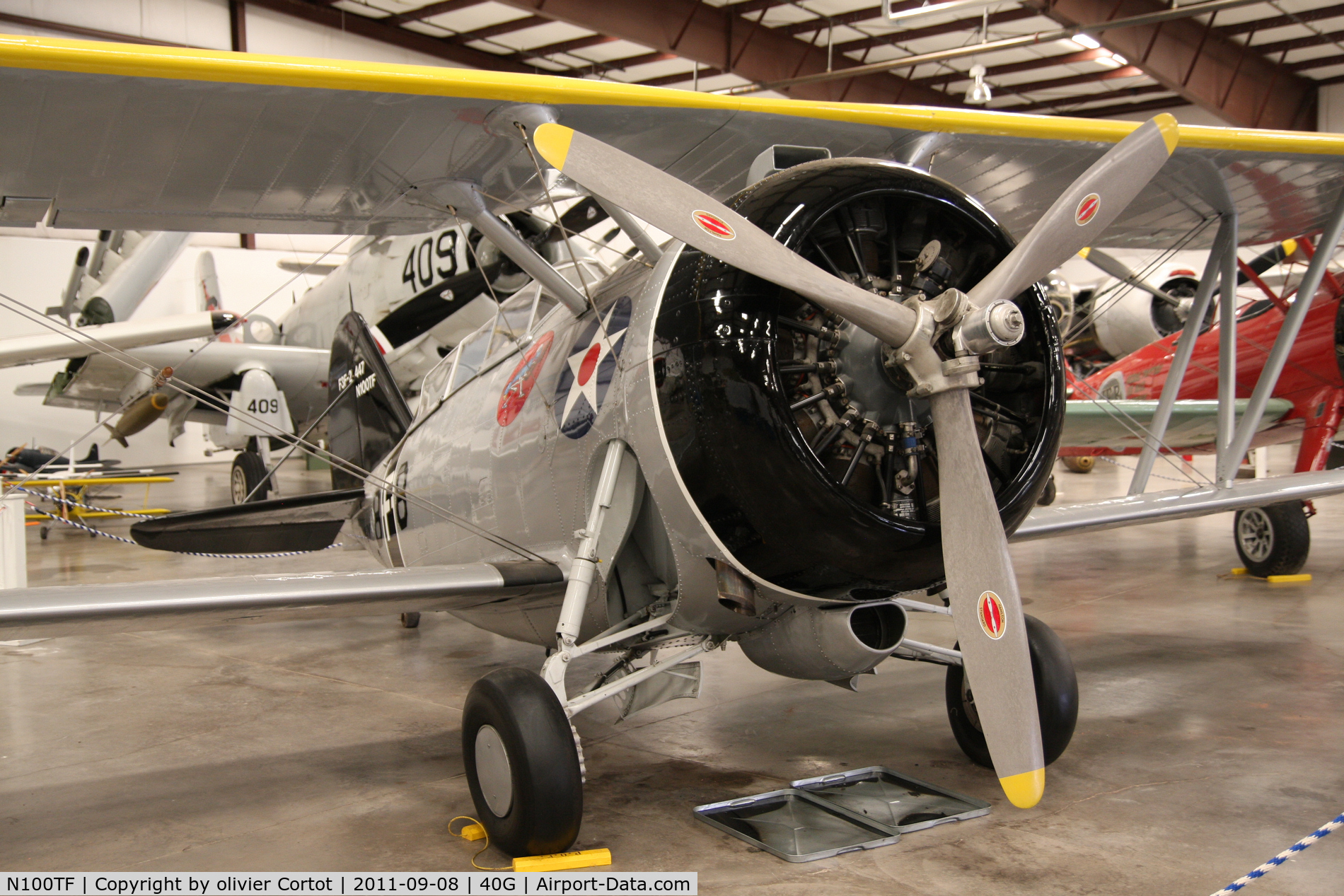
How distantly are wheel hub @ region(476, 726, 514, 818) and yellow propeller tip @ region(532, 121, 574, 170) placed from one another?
1.59 m

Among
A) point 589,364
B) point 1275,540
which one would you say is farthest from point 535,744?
point 1275,540

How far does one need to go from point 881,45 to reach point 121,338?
13.9 meters

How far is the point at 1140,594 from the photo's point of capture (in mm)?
7078

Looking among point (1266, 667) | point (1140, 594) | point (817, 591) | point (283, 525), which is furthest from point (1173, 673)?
point (283, 525)

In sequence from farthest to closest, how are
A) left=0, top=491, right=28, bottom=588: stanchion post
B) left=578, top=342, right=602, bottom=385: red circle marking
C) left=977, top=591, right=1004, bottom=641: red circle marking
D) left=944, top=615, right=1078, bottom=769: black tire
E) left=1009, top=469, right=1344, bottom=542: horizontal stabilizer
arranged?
left=0, top=491, right=28, bottom=588: stanchion post
left=1009, top=469, right=1344, bottom=542: horizontal stabilizer
left=944, top=615, right=1078, bottom=769: black tire
left=578, top=342, right=602, bottom=385: red circle marking
left=977, top=591, right=1004, bottom=641: red circle marking

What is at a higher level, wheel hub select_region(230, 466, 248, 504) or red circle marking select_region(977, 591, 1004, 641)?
wheel hub select_region(230, 466, 248, 504)

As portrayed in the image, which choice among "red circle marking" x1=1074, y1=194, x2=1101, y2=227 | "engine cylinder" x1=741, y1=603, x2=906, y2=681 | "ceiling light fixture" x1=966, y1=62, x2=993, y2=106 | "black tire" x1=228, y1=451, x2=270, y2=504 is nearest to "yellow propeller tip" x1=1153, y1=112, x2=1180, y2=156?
"red circle marking" x1=1074, y1=194, x2=1101, y2=227

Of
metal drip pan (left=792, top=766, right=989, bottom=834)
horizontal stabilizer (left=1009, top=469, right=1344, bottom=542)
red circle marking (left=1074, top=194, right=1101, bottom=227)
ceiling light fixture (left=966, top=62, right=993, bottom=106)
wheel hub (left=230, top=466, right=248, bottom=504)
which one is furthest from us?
ceiling light fixture (left=966, top=62, right=993, bottom=106)

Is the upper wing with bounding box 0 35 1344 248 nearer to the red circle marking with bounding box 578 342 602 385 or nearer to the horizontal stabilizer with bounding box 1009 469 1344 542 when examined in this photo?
the red circle marking with bounding box 578 342 602 385

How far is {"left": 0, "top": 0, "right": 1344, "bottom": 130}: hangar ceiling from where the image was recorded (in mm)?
15266

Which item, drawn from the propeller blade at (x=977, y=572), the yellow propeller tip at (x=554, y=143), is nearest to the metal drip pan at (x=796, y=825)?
the propeller blade at (x=977, y=572)

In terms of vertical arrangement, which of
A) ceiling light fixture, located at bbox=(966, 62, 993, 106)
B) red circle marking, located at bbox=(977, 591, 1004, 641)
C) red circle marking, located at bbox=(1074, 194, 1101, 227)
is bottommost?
red circle marking, located at bbox=(977, 591, 1004, 641)

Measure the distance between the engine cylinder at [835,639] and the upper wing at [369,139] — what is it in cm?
165

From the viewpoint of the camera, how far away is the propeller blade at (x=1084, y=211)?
103 inches
